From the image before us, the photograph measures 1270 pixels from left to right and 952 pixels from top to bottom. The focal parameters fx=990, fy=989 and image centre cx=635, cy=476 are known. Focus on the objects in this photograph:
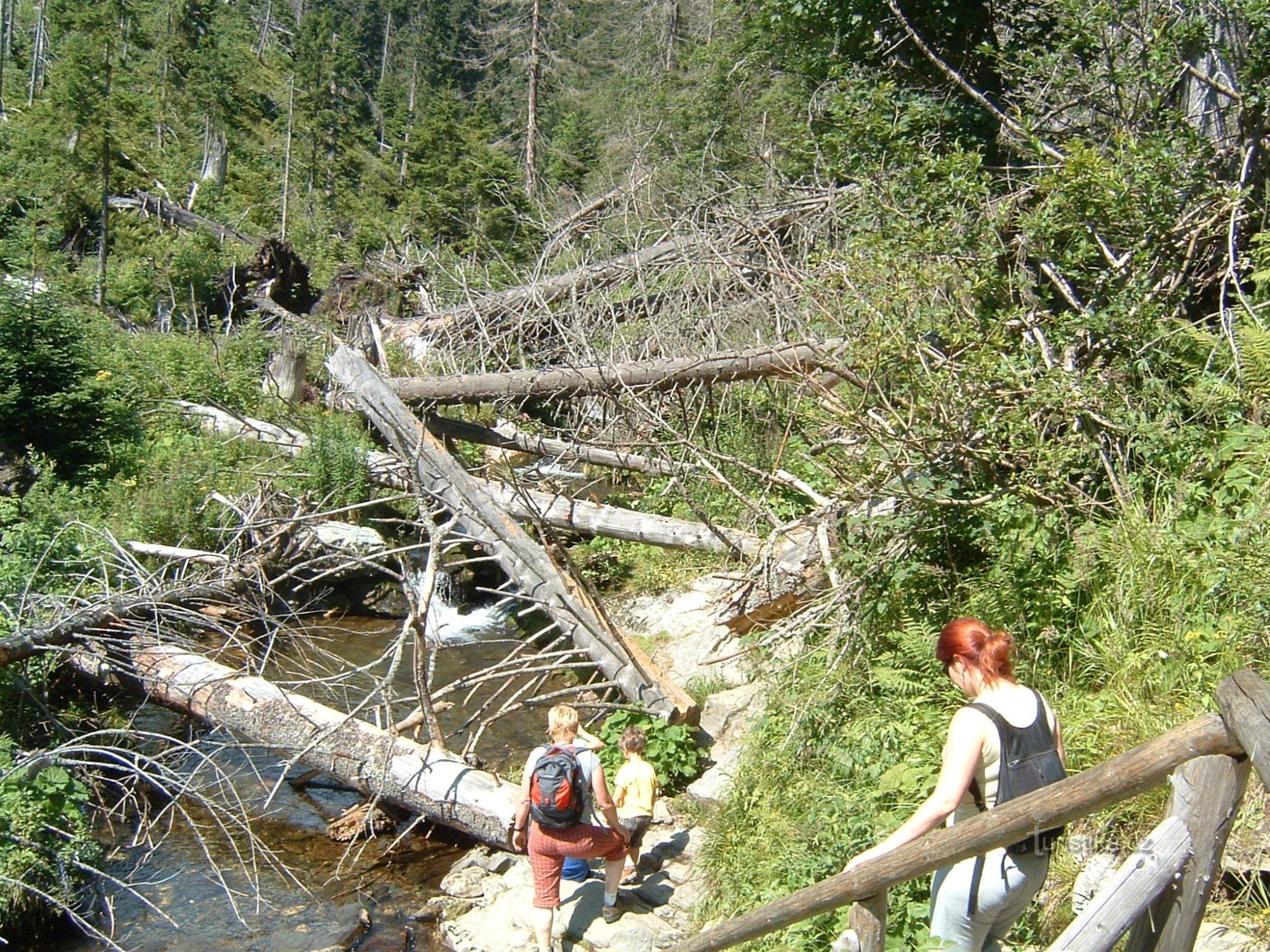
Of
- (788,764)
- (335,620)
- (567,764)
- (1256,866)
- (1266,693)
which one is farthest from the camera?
(335,620)

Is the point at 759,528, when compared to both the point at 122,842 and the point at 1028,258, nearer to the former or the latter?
the point at 1028,258

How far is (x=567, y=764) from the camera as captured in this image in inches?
200

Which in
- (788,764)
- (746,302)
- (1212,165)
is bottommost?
(788,764)

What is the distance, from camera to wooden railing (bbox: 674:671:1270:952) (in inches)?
90.3

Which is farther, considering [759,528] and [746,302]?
[746,302]

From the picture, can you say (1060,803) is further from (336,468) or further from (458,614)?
(336,468)

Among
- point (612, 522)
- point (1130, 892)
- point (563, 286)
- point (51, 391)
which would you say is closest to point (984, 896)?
point (1130, 892)

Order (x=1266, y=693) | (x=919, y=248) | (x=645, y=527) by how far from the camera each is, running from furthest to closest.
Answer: (x=645, y=527) → (x=919, y=248) → (x=1266, y=693)

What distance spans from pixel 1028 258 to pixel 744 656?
358 cm

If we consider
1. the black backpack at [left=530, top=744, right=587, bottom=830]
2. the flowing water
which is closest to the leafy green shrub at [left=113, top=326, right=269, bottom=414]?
the flowing water

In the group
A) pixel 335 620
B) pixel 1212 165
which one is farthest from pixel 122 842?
pixel 1212 165

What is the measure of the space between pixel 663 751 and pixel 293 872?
2.58 m

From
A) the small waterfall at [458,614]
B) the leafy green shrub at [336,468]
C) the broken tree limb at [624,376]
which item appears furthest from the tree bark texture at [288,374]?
the small waterfall at [458,614]

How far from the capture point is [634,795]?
20.1ft
